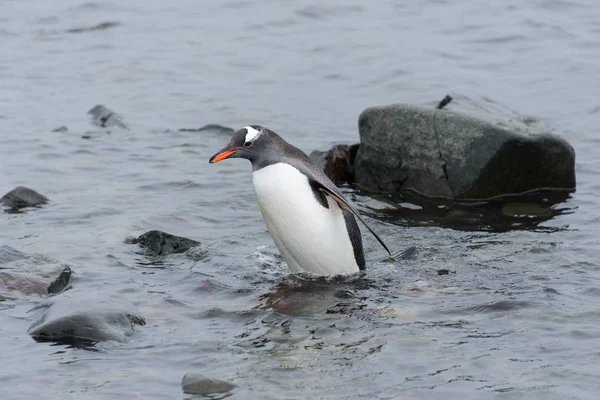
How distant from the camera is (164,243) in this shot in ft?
27.0

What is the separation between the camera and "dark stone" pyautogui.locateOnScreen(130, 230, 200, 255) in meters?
8.20

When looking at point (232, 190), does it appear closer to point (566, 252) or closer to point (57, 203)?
point (57, 203)

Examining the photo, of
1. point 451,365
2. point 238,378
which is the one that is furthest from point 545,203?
point 238,378

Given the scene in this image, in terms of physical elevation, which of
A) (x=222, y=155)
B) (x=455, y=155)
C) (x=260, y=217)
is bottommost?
(x=260, y=217)

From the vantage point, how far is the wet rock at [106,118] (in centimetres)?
1217

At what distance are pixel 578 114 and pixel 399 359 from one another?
7.12 metres

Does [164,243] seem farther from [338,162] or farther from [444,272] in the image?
[338,162]

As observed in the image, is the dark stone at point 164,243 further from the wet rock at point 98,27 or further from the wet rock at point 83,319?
the wet rock at point 98,27

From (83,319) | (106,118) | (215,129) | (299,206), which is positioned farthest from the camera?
(106,118)

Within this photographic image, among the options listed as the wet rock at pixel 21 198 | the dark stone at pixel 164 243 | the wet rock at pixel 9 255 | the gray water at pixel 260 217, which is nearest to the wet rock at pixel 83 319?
the gray water at pixel 260 217

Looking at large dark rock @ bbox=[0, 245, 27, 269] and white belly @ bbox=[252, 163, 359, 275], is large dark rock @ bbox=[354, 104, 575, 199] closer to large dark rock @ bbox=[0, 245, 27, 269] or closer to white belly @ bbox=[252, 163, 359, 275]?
white belly @ bbox=[252, 163, 359, 275]

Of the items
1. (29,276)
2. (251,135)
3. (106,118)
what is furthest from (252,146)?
(106,118)

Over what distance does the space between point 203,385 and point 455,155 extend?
482 centimetres

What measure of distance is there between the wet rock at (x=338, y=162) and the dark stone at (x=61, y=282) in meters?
3.49
